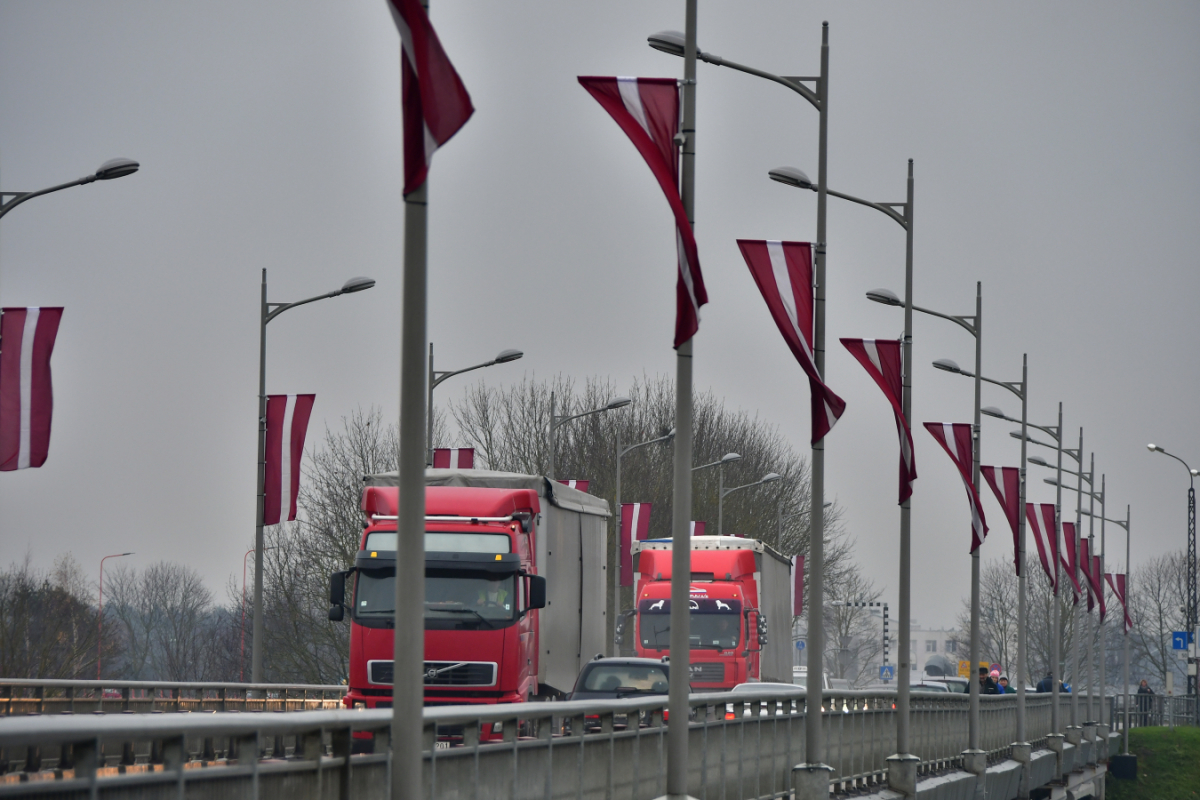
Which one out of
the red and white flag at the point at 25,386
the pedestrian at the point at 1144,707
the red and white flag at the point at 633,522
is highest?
the red and white flag at the point at 25,386

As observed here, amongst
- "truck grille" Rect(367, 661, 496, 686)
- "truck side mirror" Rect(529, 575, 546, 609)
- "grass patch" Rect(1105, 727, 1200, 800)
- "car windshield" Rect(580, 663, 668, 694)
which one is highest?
"truck side mirror" Rect(529, 575, 546, 609)

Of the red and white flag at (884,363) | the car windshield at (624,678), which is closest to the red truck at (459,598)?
the car windshield at (624,678)

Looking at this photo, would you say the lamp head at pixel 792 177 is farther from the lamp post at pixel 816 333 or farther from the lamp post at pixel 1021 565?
the lamp post at pixel 1021 565

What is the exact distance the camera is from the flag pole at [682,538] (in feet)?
42.7

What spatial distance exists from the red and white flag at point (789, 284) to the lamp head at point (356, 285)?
1374 centimetres

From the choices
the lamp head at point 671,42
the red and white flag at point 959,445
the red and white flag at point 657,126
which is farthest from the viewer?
the red and white flag at point 959,445

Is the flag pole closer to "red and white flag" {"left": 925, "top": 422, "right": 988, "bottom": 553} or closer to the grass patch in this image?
"red and white flag" {"left": 925, "top": 422, "right": 988, "bottom": 553}

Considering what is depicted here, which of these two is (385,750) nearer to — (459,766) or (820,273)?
(459,766)

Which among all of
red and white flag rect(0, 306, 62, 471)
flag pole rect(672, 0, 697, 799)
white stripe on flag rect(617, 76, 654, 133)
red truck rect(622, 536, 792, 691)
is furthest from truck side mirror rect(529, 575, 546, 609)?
red truck rect(622, 536, 792, 691)

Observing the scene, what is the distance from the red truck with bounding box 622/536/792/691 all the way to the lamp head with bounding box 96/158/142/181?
15.7m

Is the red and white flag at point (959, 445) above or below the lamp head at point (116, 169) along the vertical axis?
below

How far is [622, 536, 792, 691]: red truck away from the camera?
34688 millimetres

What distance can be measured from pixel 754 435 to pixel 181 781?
216 feet

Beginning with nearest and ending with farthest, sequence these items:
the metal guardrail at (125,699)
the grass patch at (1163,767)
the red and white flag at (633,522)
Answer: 1. the metal guardrail at (125,699)
2. the red and white flag at (633,522)
3. the grass patch at (1163,767)
